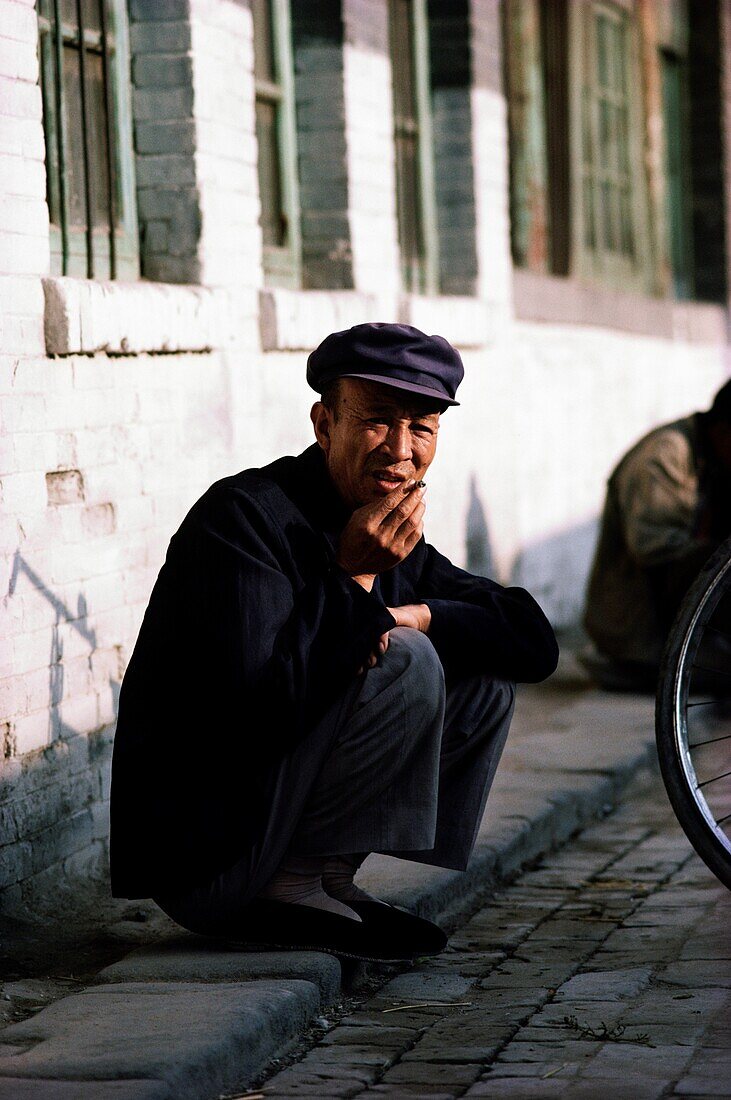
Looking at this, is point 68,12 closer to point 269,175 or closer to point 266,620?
point 269,175

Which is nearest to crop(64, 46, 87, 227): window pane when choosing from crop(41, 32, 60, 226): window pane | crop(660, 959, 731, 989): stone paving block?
crop(41, 32, 60, 226): window pane

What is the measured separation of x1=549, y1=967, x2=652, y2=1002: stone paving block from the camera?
12.8 ft

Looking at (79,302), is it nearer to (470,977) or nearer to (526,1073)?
(470,977)

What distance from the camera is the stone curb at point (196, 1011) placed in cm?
317

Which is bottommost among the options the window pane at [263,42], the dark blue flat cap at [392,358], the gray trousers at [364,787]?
the gray trousers at [364,787]

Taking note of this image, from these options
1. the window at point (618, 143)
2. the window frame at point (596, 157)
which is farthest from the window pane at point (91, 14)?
the window frame at point (596, 157)

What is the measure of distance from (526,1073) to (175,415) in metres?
2.65

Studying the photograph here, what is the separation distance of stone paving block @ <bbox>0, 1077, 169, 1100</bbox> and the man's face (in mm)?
1420

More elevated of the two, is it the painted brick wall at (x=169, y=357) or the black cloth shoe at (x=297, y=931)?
the painted brick wall at (x=169, y=357)

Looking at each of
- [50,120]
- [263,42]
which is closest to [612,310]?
[263,42]

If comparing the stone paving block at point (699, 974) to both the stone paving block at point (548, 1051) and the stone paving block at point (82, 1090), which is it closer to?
the stone paving block at point (548, 1051)

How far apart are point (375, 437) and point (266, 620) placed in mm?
517

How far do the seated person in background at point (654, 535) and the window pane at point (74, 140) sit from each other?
9.22 ft

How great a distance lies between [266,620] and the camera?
146 inches
